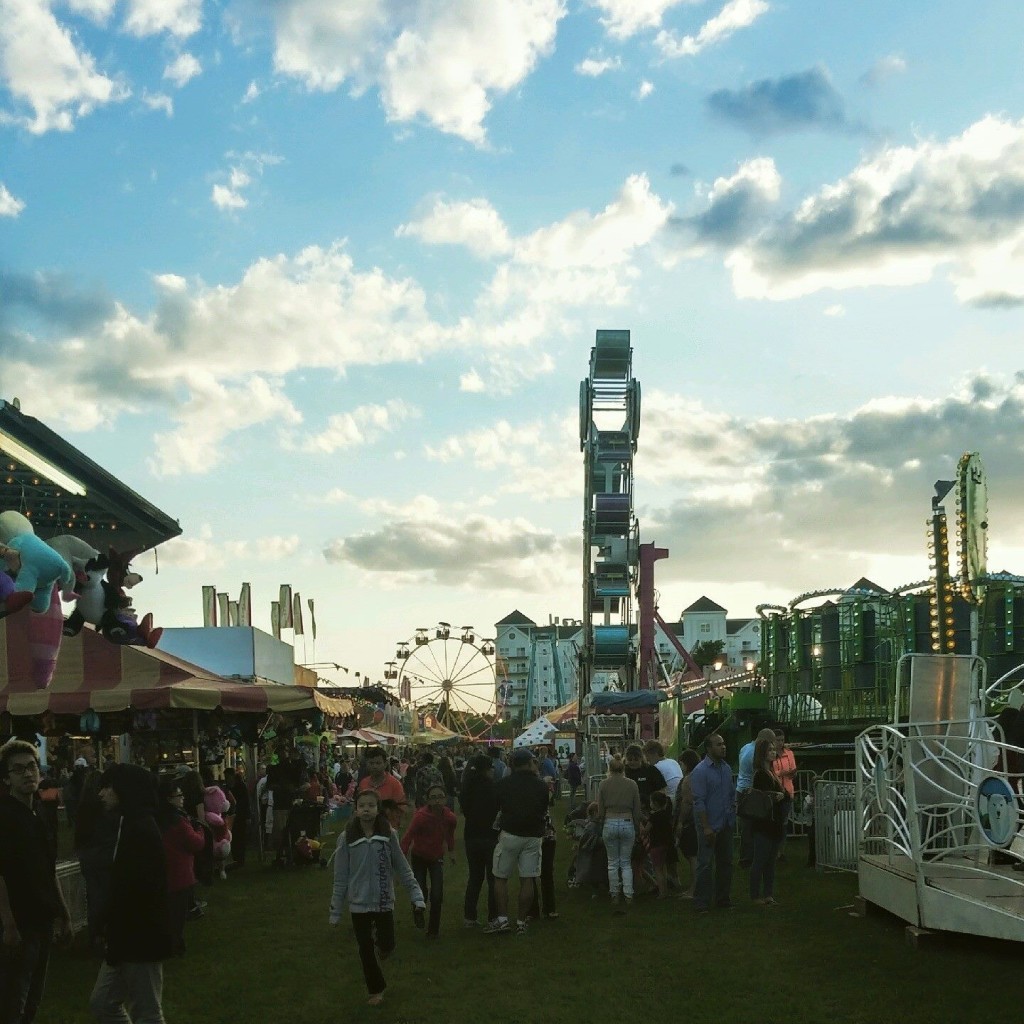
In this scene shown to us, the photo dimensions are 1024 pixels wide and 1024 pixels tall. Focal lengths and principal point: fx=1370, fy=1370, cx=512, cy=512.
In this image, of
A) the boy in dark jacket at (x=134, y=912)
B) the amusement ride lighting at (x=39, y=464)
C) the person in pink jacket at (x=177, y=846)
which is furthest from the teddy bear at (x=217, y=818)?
the boy in dark jacket at (x=134, y=912)

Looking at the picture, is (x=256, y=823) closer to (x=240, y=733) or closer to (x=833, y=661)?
(x=240, y=733)

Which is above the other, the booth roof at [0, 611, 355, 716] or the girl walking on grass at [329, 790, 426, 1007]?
the booth roof at [0, 611, 355, 716]

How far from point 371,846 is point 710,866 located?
5132mm

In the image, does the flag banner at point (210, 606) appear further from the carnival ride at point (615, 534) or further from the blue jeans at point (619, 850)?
the blue jeans at point (619, 850)

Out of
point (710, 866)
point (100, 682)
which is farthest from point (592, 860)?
point (100, 682)

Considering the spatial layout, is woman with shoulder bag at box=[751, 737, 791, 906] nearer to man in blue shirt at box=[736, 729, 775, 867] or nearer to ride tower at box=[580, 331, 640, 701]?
man in blue shirt at box=[736, 729, 775, 867]

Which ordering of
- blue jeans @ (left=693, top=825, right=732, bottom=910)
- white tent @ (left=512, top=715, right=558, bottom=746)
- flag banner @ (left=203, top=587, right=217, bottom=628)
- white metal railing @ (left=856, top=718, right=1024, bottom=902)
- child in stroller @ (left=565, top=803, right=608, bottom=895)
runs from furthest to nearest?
1. flag banner @ (left=203, top=587, right=217, bottom=628)
2. white tent @ (left=512, top=715, right=558, bottom=746)
3. child in stroller @ (left=565, top=803, right=608, bottom=895)
4. blue jeans @ (left=693, top=825, right=732, bottom=910)
5. white metal railing @ (left=856, top=718, right=1024, bottom=902)

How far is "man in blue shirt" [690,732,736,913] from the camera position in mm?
12594

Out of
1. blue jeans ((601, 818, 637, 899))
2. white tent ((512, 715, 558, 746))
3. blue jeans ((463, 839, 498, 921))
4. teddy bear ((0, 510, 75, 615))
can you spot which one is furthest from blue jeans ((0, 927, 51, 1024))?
white tent ((512, 715, 558, 746))

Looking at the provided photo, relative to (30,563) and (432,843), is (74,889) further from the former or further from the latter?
(30,563)

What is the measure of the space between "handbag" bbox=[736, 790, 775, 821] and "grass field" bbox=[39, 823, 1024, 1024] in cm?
84

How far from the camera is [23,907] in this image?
6.57 metres

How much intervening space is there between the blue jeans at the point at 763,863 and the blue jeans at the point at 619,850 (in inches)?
47.4

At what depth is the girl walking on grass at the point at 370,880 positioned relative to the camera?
28.3 ft
